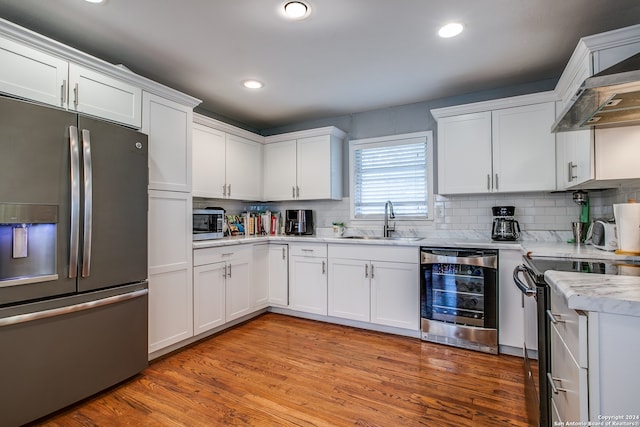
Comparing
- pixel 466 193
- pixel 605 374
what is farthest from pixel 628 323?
pixel 466 193

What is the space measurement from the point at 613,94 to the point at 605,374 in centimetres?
128

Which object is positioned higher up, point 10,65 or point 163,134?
point 10,65

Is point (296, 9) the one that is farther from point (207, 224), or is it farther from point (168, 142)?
point (207, 224)

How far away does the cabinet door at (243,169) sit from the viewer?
372cm

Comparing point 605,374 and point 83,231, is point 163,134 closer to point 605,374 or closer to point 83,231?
point 83,231

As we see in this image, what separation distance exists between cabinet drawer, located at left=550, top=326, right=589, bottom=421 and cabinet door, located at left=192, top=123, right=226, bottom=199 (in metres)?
3.07

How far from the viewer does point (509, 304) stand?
2.65 m

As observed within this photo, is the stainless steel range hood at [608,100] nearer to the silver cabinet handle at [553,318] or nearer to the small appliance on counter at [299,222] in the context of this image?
the silver cabinet handle at [553,318]

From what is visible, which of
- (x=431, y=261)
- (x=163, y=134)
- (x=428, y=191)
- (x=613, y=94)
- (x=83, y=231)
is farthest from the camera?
(x=428, y=191)

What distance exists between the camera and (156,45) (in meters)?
2.35

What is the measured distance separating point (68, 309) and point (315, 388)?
5.26 feet

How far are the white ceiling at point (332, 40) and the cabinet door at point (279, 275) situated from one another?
1.78m

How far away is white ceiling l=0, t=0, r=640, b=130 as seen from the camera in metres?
1.95

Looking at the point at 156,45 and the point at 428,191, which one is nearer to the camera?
the point at 156,45
